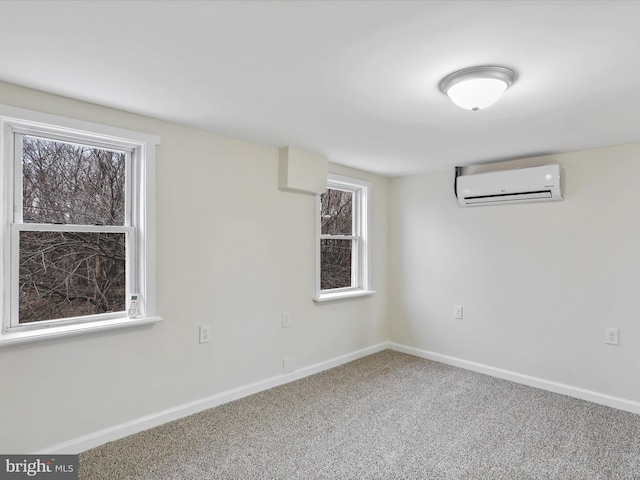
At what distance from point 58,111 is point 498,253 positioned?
3.63 m

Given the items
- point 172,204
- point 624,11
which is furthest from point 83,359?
point 624,11

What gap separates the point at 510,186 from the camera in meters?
3.38

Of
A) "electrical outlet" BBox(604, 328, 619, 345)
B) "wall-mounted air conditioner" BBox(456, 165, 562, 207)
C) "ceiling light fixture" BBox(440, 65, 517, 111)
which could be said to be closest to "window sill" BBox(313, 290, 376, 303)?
"wall-mounted air conditioner" BBox(456, 165, 562, 207)

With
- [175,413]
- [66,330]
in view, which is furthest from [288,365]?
[66,330]

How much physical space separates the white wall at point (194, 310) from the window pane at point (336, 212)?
0.99 ft

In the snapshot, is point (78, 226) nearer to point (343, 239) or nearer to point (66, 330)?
point (66, 330)

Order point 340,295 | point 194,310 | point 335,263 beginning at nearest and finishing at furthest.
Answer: point 194,310
point 340,295
point 335,263

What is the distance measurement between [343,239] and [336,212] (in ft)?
1.01

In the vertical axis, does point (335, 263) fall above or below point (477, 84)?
below

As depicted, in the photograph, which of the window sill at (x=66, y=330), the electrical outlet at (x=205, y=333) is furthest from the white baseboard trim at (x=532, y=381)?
the window sill at (x=66, y=330)

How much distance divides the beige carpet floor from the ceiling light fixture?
199 centimetres

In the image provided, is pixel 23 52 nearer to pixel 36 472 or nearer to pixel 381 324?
pixel 36 472

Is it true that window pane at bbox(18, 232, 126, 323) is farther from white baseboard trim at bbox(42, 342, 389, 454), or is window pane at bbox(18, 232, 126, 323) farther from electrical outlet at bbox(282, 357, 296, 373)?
electrical outlet at bbox(282, 357, 296, 373)

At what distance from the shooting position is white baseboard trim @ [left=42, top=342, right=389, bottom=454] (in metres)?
2.20
